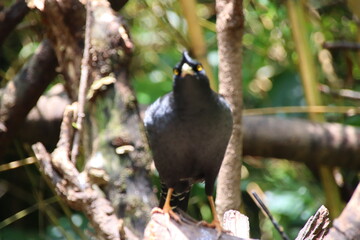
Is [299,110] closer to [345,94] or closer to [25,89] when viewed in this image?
[345,94]

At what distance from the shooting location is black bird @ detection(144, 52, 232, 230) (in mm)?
2650

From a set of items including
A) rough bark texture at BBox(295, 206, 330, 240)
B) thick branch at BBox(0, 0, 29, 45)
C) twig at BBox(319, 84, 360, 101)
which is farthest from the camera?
twig at BBox(319, 84, 360, 101)

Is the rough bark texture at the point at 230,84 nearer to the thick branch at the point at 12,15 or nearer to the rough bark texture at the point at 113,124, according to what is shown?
the rough bark texture at the point at 113,124

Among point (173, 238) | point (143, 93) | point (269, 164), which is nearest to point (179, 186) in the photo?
point (173, 238)

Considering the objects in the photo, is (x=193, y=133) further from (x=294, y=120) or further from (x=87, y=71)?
(x=294, y=120)

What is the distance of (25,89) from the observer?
4.02m

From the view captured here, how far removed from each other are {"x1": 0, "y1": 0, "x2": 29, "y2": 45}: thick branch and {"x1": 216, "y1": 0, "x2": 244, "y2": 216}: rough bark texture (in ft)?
5.19

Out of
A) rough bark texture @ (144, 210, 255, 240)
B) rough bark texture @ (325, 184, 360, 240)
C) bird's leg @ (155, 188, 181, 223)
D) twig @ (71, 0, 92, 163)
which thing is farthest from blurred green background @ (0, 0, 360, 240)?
rough bark texture @ (325, 184, 360, 240)

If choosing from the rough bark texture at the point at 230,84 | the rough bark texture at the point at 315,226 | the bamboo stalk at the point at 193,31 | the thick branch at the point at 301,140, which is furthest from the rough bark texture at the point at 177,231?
the thick branch at the point at 301,140

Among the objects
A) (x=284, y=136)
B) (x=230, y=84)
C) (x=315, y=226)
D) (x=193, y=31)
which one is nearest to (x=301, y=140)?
(x=284, y=136)

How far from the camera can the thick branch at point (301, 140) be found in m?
4.16

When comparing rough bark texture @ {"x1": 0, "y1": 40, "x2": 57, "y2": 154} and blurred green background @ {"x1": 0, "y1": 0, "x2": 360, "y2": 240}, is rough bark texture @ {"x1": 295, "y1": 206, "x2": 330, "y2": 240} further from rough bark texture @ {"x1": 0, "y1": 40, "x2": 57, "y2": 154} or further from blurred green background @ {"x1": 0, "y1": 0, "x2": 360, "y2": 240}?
rough bark texture @ {"x1": 0, "y1": 40, "x2": 57, "y2": 154}

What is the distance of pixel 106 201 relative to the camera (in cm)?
295

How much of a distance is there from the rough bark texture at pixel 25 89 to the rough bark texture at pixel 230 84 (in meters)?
1.26
